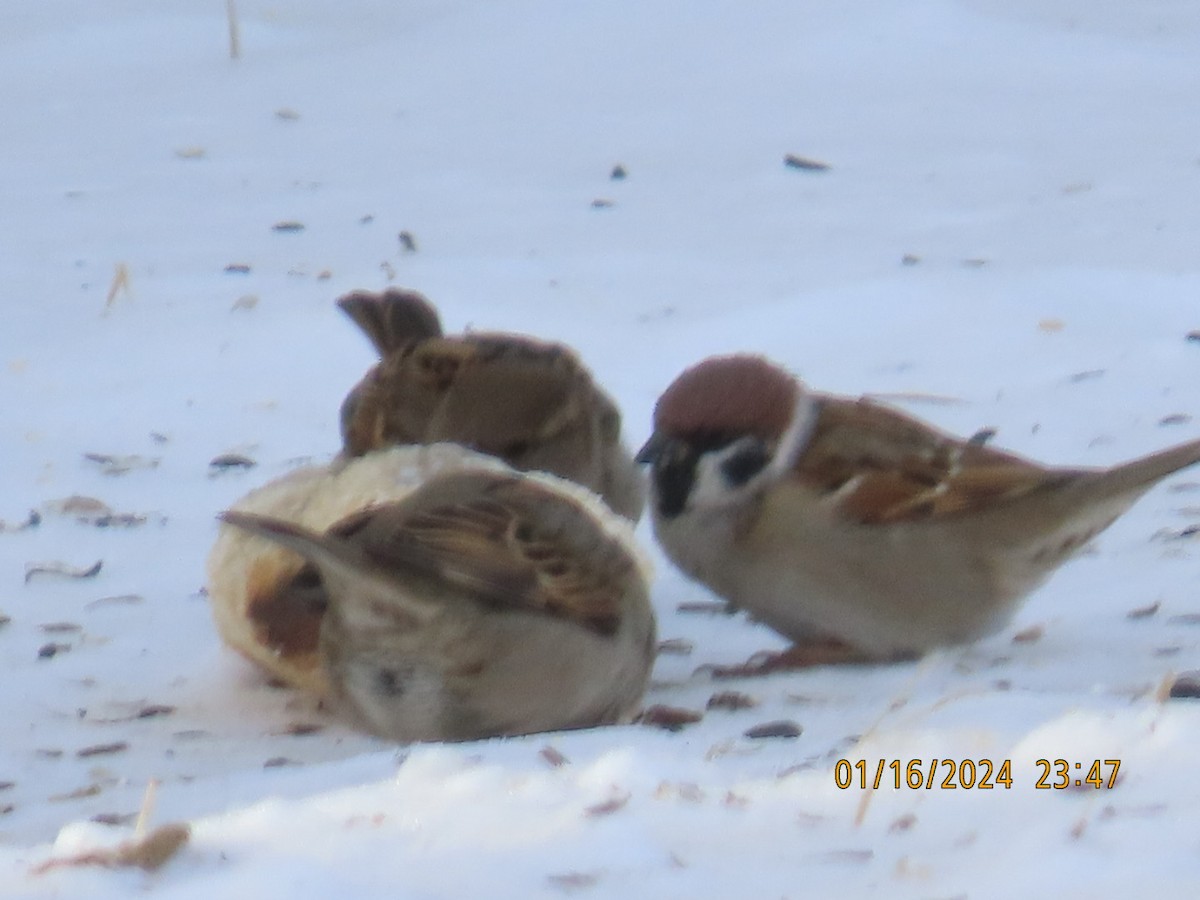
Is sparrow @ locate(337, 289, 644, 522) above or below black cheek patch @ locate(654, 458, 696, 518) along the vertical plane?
below

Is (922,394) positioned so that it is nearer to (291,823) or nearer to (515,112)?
(515,112)

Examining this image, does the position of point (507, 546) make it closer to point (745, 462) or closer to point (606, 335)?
point (745, 462)

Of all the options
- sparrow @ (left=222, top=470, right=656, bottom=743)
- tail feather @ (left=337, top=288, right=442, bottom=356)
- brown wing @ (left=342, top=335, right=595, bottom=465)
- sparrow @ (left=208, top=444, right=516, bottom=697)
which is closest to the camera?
sparrow @ (left=222, top=470, right=656, bottom=743)

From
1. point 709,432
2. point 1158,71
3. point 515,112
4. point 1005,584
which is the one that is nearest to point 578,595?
point 709,432

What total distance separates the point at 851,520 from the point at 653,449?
11.7 inches

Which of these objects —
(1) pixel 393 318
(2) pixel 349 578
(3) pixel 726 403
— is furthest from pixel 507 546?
(1) pixel 393 318

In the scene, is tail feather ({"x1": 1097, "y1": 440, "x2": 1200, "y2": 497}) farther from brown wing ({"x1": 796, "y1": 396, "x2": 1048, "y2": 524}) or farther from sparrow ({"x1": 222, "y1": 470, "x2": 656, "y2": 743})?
sparrow ({"x1": 222, "y1": 470, "x2": 656, "y2": 743})

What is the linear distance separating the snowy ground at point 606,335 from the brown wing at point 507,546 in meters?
0.22

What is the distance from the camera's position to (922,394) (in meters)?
4.16

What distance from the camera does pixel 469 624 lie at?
2.52 meters

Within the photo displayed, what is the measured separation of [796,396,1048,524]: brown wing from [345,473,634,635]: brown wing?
39 cm

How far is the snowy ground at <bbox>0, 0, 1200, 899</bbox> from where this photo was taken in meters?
1.66
